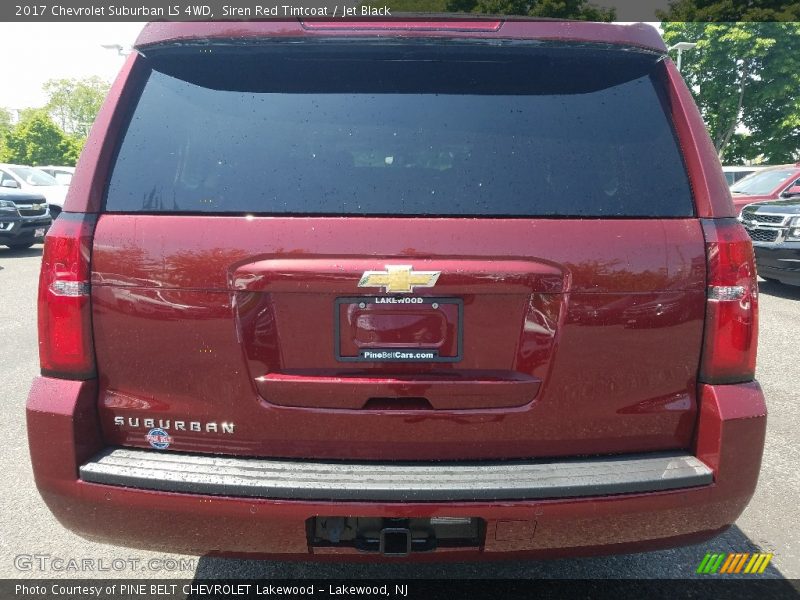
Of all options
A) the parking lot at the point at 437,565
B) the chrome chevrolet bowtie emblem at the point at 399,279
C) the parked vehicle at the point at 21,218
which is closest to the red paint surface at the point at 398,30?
the chrome chevrolet bowtie emblem at the point at 399,279

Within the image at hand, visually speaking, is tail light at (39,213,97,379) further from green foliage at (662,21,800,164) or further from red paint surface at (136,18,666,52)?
green foliage at (662,21,800,164)

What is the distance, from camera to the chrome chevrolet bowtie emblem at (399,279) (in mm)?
1810

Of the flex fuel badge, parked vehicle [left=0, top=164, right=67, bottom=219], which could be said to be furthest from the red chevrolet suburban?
parked vehicle [left=0, top=164, right=67, bottom=219]

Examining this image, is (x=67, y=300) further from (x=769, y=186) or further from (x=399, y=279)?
(x=769, y=186)

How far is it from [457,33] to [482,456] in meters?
1.39

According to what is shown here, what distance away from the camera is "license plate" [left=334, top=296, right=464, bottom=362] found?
1.83 m

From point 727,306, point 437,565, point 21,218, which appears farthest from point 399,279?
point 21,218

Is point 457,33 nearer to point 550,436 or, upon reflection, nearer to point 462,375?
point 462,375

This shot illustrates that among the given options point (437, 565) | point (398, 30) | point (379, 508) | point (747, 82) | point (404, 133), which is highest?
point (747, 82)

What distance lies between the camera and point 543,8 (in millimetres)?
31531

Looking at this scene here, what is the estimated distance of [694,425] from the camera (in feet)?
6.38

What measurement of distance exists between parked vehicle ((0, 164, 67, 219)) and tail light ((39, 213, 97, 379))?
15.8 metres

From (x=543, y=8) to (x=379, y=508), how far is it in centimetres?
3456

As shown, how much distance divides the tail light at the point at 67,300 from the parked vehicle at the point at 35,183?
15.8 metres
